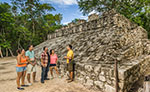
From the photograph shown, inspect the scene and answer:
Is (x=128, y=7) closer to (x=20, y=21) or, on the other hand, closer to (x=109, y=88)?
(x=109, y=88)

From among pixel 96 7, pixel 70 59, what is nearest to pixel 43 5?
pixel 96 7

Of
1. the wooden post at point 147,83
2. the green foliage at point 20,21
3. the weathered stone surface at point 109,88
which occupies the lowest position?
the weathered stone surface at point 109,88

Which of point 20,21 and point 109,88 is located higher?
point 20,21

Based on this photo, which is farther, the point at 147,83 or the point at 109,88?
the point at 109,88

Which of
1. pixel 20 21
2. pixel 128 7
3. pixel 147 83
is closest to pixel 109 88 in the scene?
pixel 147 83

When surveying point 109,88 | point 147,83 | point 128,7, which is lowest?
point 109,88

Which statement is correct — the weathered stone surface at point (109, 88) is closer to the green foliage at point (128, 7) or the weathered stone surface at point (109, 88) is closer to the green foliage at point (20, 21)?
the green foliage at point (128, 7)

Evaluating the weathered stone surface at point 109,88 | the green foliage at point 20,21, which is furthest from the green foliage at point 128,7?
the weathered stone surface at point 109,88

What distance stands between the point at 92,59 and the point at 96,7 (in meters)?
15.4

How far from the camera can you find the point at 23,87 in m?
3.79

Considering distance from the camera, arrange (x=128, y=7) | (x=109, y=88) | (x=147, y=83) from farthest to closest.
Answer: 1. (x=128, y=7)
2. (x=109, y=88)
3. (x=147, y=83)

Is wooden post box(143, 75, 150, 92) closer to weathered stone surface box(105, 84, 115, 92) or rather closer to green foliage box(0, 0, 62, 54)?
weathered stone surface box(105, 84, 115, 92)

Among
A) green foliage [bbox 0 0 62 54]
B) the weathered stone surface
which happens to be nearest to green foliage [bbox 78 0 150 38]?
green foliage [bbox 0 0 62 54]

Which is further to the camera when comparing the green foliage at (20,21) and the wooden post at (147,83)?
the green foliage at (20,21)
